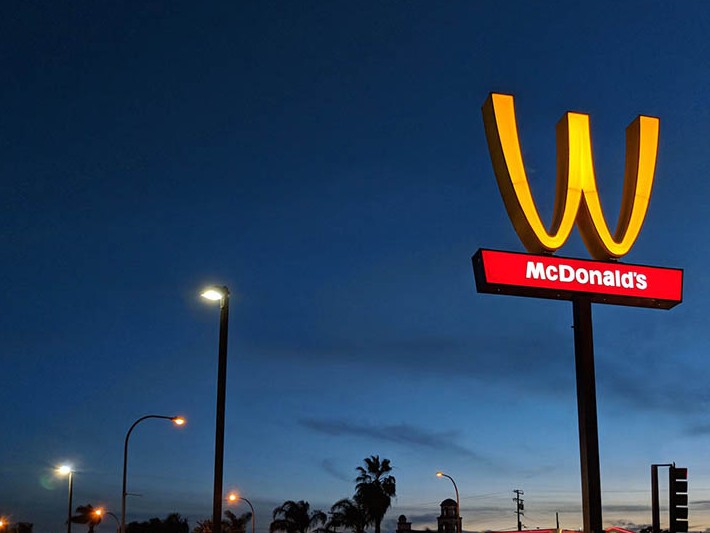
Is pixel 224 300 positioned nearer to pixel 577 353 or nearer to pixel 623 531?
pixel 577 353

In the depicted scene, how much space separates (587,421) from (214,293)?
8.01 meters

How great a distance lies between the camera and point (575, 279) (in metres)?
18.1

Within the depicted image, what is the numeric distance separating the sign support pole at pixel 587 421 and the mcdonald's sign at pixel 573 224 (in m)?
0.61

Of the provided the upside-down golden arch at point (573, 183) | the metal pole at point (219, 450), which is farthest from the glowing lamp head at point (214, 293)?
the upside-down golden arch at point (573, 183)

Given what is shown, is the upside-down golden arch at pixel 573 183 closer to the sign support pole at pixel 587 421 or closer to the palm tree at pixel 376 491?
the sign support pole at pixel 587 421

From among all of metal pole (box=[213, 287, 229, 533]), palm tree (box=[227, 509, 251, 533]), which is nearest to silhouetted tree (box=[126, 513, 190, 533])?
palm tree (box=[227, 509, 251, 533])

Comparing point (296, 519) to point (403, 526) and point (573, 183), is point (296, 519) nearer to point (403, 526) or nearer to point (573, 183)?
point (403, 526)

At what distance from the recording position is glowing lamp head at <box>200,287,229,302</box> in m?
18.9

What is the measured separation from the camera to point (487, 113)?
1827cm

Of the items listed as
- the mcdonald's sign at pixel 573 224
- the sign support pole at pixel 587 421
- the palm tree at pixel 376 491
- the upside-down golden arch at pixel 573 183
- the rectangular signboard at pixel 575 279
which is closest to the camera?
the sign support pole at pixel 587 421

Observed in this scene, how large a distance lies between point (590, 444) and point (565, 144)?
6.08 metres

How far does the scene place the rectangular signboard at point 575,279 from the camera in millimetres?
17484

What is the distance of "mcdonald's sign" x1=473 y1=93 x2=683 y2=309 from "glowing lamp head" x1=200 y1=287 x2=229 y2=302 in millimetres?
5351

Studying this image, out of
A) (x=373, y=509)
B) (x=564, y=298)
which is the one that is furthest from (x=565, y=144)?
(x=373, y=509)
